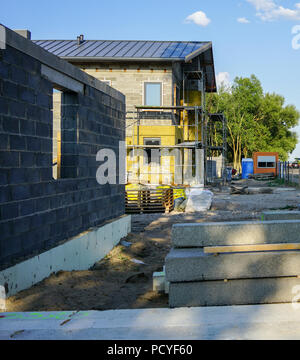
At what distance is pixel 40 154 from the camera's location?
600 cm

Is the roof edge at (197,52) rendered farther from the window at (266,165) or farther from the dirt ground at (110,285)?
the window at (266,165)

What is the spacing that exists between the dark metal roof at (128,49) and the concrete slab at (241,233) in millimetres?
18390

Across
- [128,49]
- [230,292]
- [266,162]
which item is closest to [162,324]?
[230,292]

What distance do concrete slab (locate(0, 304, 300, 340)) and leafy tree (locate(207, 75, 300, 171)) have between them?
48142 millimetres

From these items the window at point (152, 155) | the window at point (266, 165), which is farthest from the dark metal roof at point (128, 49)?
the window at point (266, 165)

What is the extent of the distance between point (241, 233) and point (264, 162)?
120 feet

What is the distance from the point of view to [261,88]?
5391cm

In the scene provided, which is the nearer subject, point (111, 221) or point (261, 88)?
point (111, 221)

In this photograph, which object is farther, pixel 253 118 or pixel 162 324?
pixel 253 118

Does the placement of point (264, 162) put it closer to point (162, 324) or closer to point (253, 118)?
point (253, 118)

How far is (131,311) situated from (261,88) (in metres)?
53.2
